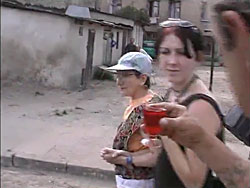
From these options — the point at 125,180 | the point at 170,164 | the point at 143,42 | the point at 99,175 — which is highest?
the point at 143,42

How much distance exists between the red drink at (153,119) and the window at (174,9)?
278mm

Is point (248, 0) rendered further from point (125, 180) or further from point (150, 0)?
point (125, 180)

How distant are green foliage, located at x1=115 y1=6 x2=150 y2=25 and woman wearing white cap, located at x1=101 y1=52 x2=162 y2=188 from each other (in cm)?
8

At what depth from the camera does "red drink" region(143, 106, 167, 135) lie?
0.55 meters

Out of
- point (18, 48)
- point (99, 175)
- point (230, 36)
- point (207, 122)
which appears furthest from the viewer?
point (99, 175)

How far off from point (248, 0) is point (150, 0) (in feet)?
0.85

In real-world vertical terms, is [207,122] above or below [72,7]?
below

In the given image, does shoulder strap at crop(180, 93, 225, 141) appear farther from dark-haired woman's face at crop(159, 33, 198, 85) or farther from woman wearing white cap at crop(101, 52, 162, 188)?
woman wearing white cap at crop(101, 52, 162, 188)

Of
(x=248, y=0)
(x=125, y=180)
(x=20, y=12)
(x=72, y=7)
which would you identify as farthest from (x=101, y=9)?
(x=125, y=180)

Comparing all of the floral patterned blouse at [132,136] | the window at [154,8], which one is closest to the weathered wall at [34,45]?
the window at [154,8]

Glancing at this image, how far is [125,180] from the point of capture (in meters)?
0.97

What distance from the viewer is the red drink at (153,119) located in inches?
21.7

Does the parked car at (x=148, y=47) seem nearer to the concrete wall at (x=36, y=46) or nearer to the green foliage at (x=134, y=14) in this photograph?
the green foliage at (x=134, y=14)

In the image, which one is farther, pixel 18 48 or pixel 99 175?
pixel 99 175
